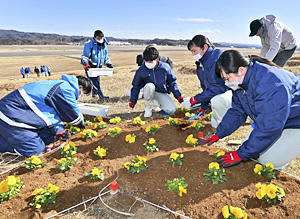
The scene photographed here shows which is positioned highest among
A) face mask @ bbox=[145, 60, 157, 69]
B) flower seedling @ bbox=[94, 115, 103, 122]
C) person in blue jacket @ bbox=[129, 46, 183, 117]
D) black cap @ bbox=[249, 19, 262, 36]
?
black cap @ bbox=[249, 19, 262, 36]

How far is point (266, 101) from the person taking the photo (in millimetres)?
2111

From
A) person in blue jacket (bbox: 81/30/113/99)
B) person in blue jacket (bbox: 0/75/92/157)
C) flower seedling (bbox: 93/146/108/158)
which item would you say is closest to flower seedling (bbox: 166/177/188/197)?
flower seedling (bbox: 93/146/108/158)

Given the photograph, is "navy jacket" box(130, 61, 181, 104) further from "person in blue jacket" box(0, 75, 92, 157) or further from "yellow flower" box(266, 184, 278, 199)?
"yellow flower" box(266, 184, 278, 199)

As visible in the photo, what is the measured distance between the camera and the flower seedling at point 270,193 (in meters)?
2.06

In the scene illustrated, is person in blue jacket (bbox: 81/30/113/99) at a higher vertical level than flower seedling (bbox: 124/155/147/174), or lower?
higher

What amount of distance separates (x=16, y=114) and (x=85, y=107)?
6.42 ft

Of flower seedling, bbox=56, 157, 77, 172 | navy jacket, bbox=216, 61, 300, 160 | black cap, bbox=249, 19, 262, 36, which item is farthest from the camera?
black cap, bbox=249, 19, 262, 36

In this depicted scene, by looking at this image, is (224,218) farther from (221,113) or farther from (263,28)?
(263,28)

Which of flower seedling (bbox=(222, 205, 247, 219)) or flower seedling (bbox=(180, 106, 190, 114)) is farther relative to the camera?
flower seedling (bbox=(180, 106, 190, 114))

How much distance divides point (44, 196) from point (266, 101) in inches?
102

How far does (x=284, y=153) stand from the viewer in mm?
2564

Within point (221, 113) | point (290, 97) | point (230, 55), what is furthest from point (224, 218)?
point (221, 113)

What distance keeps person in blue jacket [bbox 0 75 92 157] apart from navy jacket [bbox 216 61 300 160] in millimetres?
2578

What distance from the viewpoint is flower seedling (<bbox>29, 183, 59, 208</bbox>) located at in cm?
223
